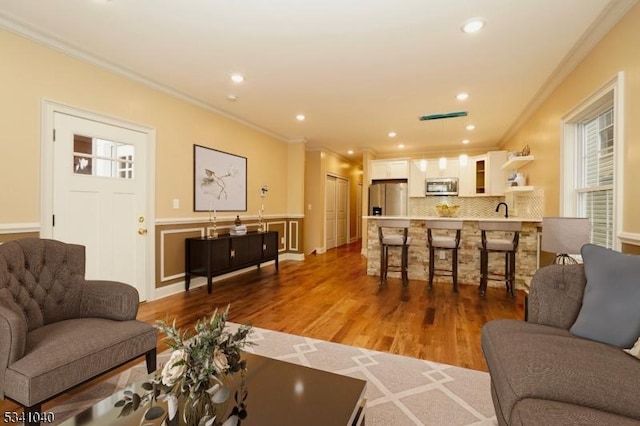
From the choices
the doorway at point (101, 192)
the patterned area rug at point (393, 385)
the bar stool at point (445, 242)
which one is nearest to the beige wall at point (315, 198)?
the bar stool at point (445, 242)

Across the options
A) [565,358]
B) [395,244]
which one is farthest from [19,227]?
[395,244]

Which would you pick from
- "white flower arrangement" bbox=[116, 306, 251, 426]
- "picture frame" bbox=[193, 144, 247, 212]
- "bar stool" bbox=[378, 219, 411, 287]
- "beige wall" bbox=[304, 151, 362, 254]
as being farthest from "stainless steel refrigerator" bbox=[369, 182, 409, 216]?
"white flower arrangement" bbox=[116, 306, 251, 426]

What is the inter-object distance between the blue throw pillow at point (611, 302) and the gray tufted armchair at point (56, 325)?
8.12 ft

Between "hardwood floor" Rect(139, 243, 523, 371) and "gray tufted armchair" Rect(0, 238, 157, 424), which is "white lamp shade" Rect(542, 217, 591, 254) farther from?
"gray tufted armchair" Rect(0, 238, 157, 424)

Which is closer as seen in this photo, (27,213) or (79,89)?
(27,213)

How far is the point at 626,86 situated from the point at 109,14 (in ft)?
13.3

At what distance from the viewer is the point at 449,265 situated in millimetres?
4848

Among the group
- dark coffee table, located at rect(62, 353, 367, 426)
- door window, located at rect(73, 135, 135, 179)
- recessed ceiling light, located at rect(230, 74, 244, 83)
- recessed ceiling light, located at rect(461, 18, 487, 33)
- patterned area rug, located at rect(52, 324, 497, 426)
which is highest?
recessed ceiling light, located at rect(230, 74, 244, 83)

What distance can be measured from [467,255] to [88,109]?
526cm

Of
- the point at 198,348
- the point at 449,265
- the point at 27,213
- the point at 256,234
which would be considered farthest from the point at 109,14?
the point at 449,265

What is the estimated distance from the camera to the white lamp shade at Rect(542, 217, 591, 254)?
235 centimetres

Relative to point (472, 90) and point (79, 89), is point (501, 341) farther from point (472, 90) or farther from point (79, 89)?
point (79, 89)

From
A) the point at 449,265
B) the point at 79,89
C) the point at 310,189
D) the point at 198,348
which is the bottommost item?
the point at 449,265

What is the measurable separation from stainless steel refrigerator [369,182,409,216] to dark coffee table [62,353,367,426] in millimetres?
6233
